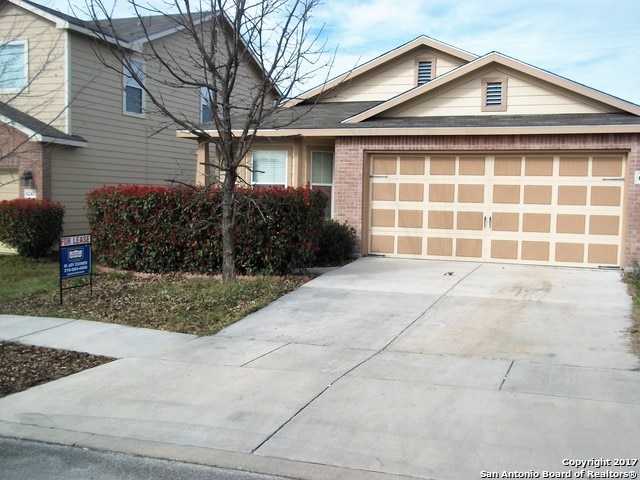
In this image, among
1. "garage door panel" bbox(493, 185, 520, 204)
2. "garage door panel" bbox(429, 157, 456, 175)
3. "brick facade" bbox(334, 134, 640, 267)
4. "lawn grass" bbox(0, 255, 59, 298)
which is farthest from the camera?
"garage door panel" bbox(429, 157, 456, 175)

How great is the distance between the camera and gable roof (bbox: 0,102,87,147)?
50.4ft

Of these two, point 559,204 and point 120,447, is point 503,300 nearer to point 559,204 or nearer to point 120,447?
point 559,204

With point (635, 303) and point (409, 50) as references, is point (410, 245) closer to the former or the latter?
point (635, 303)

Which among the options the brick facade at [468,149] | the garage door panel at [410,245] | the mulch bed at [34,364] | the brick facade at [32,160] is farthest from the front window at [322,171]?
the mulch bed at [34,364]

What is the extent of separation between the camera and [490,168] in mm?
13195

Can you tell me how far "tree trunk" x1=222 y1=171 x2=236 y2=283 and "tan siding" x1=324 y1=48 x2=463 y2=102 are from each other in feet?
25.2

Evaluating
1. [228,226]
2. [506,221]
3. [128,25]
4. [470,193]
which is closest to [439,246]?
[470,193]

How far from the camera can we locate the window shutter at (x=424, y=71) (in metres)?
17.4

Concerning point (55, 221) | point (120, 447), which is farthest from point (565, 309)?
point (55, 221)

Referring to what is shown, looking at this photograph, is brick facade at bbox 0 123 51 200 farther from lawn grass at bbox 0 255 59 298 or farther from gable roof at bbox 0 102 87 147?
lawn grass at bbox 0 255 59 298

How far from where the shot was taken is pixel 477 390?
594cm

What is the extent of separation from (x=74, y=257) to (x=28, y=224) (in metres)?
5.17

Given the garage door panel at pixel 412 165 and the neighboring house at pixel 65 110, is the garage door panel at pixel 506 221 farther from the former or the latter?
the neighboring house at pixel 65 110

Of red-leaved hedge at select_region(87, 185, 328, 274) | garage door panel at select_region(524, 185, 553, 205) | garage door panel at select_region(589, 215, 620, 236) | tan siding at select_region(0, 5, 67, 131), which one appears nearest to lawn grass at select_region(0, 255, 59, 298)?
red-leaved hedge at select_region(87, 185, 328, 274)
